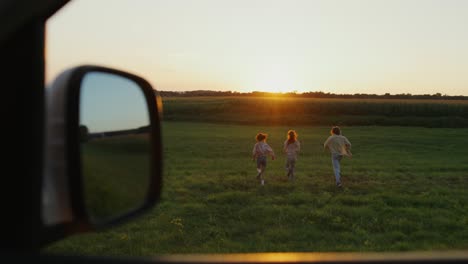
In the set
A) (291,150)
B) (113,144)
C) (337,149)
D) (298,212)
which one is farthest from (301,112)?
(113,144)

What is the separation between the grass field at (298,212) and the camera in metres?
8.00

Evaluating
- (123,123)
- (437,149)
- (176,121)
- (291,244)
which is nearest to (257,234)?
(291,244)

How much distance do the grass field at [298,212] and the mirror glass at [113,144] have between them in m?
3.56

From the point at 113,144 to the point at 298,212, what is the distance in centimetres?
915

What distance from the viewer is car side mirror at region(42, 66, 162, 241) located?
105 cm

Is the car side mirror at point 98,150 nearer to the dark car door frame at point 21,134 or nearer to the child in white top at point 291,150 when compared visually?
the dark car door frame at point 21,134

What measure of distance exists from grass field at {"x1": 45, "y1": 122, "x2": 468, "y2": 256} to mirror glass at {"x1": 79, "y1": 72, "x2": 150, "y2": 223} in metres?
3.56

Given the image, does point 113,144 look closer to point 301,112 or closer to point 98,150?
point 98,150

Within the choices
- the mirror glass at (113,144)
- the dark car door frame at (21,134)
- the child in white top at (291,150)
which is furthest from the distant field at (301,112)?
the dark car door frame at (21,134)

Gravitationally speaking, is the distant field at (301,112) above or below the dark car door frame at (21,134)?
below

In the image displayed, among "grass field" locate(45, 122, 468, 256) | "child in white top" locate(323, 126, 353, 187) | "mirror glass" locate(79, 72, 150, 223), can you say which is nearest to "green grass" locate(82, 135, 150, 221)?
"mirror glass" locate(79, 72, 150, 223)

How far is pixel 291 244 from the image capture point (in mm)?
7984

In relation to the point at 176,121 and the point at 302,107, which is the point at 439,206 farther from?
the point at 302,107

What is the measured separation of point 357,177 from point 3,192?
582 inches
